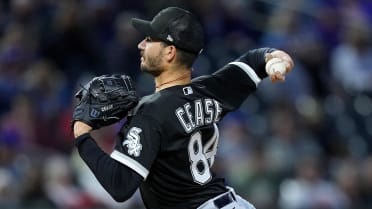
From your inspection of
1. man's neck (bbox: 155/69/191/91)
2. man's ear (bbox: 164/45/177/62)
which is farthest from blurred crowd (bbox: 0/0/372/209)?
man's ear (bbox: 164/45/177/62)

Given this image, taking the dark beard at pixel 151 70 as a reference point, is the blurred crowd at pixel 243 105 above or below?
below

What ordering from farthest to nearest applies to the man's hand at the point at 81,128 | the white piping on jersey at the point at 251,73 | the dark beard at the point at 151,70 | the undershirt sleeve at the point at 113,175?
the white piping on jersey at the point at 251,73, the dark beard at the point at 151,70, the man's hand at the point at 81,128, the undershirt sleeve at the point at 113,175

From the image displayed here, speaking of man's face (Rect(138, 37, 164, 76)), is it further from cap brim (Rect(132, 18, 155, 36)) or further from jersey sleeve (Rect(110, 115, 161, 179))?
jersey sleeve (Rect(110, 115, 161, 179))

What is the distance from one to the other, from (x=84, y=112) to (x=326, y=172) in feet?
16.8

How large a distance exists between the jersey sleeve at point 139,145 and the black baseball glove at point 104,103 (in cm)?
12

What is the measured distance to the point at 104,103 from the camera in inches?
193

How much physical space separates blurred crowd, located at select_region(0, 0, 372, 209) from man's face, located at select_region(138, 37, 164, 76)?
387 cm

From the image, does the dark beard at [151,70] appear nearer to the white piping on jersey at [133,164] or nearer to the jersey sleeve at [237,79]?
the jersey sleeve at [237,79]

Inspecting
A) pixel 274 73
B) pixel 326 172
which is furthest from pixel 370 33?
pixel 274 73

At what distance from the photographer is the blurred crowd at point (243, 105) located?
358 inches

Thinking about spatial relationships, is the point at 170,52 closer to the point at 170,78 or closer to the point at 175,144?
the point at 170,78

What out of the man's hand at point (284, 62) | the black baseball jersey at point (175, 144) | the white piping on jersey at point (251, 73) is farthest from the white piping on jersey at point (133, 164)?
the white piping on jersey at point (251, 73)

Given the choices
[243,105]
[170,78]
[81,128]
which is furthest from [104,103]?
[243,105]

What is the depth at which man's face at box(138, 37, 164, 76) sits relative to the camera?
5.05 meters
